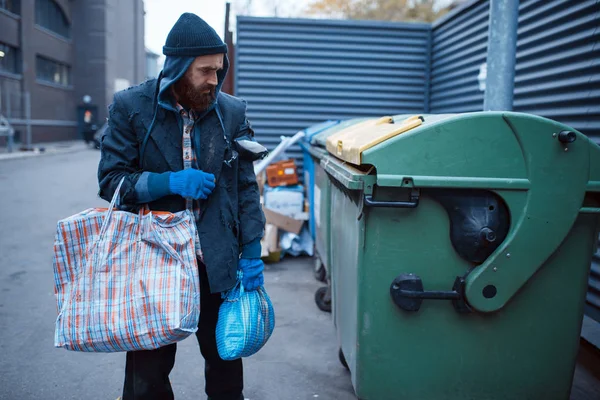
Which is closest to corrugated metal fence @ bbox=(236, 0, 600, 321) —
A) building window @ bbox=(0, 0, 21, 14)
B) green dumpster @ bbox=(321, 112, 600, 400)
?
green dumpster @ bbox=(321, 112, 600, 400)

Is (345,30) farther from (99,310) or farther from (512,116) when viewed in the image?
(99,310)

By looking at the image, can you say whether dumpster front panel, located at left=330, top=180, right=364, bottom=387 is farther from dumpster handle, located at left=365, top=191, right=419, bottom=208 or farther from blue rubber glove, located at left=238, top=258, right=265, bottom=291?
blue rubber glove, located at left=238, top=258, right=265, bottom=291

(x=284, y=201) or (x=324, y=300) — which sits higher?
(x=284, y=201)

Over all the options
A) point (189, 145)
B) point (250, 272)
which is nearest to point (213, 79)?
point (189, 145)

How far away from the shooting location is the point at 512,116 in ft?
7.37

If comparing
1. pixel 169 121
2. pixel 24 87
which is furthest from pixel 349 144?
pixel 24 87

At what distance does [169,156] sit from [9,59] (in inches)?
969

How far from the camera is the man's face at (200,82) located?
206 cm

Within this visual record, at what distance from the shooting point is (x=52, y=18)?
89.9ft

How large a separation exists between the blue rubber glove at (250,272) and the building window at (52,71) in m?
27.5

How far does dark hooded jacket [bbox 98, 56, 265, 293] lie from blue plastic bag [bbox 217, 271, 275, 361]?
0.29 ft

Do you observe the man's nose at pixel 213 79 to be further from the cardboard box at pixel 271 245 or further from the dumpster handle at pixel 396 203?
the cardboard box at pixel 271 245

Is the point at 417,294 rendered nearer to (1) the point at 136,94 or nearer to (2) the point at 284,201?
(1) the point at 136,94

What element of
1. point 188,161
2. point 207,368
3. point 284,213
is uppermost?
point 188,161
